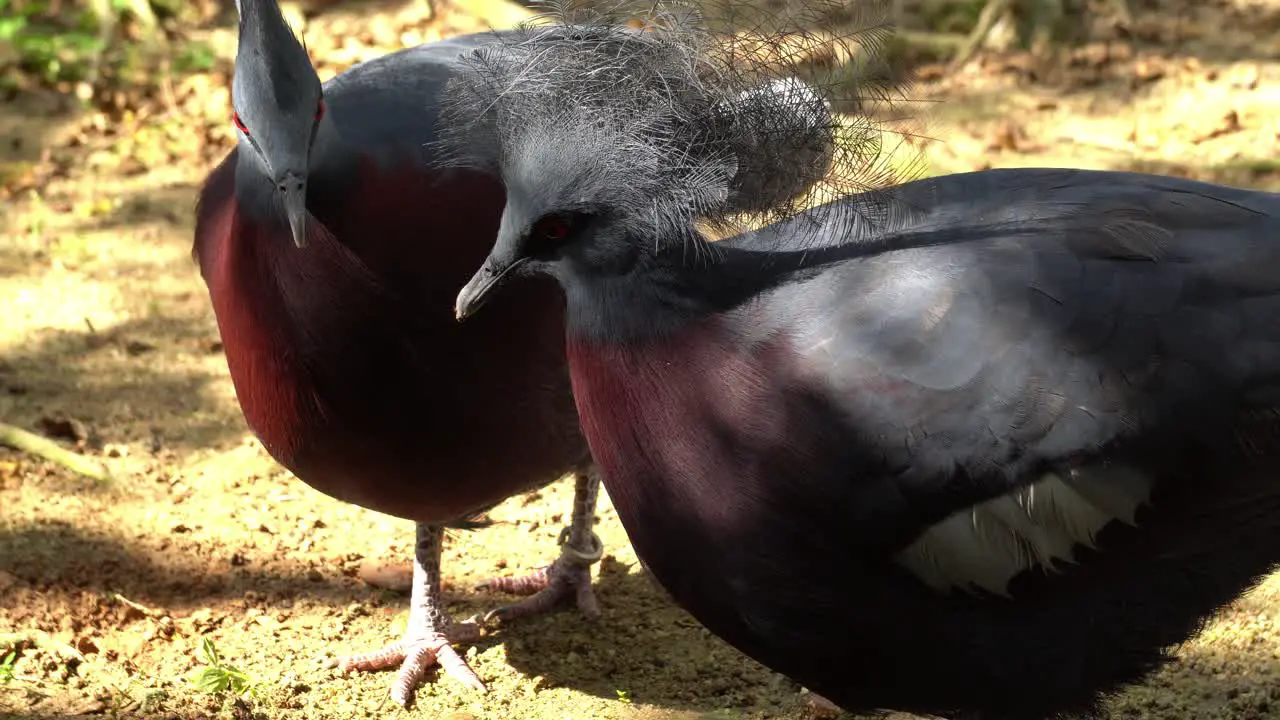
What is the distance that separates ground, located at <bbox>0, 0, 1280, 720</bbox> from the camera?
364 centimetres

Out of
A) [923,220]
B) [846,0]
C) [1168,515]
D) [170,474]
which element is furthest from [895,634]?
[170,474]

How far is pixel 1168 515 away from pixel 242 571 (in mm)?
2687

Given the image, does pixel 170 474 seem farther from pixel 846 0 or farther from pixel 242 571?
pixel 846 0

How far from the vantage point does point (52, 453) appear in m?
4.45

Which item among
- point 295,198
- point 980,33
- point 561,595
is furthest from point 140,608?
point 980,33

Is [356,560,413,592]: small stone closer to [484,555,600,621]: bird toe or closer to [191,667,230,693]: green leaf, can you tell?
[484,555,600,621]: bird toe

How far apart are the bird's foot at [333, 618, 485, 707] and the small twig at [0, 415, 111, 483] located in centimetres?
115

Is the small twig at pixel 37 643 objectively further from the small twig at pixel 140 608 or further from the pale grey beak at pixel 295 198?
the pale grey beak at pixel 295 198

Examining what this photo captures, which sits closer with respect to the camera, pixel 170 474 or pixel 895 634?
pixel 895 634

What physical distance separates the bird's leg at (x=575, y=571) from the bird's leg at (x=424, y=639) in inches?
9.3

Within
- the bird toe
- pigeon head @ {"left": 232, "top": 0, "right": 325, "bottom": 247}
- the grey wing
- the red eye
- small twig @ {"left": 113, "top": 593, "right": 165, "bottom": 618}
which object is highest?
pigeon head @ {"left": 232, "top": 0, "right": 325, "bottom": 247}

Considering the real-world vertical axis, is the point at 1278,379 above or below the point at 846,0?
below

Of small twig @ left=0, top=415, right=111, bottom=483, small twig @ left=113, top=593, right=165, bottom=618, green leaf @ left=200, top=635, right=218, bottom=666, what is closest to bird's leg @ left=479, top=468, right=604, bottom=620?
green leaf @ left=200, top=635, right=218, bottom=666

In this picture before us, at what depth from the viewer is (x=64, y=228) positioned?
6.08 m
